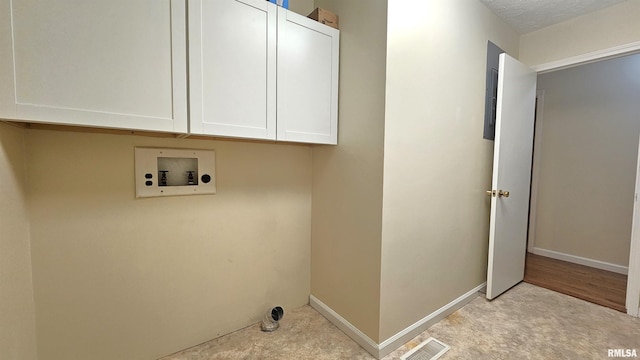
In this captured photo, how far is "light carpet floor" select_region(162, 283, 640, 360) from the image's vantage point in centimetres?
165

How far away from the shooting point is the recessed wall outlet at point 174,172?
1502 mm

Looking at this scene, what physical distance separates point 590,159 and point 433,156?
270 cm

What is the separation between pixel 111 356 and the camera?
4.85ft

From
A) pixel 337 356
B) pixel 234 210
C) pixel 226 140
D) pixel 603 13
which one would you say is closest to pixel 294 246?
pixel 234 210

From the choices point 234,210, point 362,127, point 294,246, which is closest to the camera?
point 362,127

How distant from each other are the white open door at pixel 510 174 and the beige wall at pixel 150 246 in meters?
1.58

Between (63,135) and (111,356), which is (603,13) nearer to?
(63,135)

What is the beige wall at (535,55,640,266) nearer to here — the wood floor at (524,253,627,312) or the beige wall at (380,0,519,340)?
the wood floor at (524,253,627,312)

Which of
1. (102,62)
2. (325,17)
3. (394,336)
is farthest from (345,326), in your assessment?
(325,17)

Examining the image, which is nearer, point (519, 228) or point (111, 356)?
point (111, 356)

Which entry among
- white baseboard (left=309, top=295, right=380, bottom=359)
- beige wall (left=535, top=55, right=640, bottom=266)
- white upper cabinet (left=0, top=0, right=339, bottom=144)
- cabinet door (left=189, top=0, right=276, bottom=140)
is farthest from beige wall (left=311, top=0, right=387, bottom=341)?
beige wall (left=535, top=55, right=640, bottom=266)

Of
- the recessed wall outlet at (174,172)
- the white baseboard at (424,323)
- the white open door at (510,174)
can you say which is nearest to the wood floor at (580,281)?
the white open door at (510,174)

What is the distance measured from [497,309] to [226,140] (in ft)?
8.20

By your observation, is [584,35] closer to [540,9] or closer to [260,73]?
[540,9]
